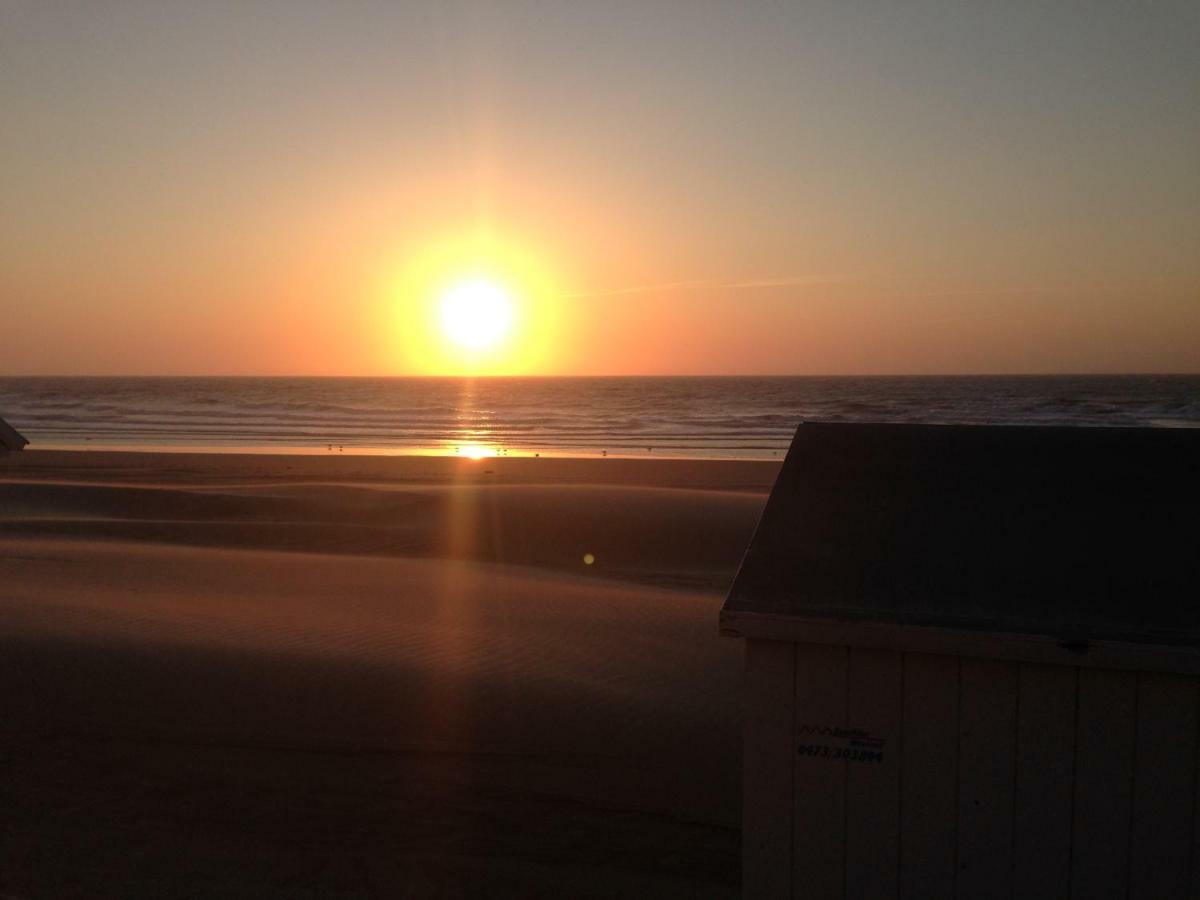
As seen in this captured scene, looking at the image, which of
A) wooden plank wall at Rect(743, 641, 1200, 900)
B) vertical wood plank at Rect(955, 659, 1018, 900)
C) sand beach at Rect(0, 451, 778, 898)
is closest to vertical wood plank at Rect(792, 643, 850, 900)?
wooden plank wall at Rect(743, 641, 1200, 900)

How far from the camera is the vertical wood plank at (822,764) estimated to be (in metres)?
3.62

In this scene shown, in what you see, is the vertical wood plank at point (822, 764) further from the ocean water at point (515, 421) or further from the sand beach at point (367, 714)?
the ocean water at point (515, 421)

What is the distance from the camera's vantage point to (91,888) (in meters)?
5.73

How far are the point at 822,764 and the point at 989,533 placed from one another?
1102mm

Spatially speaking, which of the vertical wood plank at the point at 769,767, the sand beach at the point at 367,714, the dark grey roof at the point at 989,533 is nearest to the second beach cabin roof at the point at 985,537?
the dark grey roof at the point at 989,533

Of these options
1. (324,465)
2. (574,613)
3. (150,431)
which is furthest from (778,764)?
(150,431)

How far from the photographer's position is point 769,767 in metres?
3.71

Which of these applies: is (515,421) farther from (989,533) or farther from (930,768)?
(930,768)

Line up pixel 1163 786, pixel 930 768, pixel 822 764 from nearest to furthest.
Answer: pixel 1163 786, pixel 930 768, pixel 822 764

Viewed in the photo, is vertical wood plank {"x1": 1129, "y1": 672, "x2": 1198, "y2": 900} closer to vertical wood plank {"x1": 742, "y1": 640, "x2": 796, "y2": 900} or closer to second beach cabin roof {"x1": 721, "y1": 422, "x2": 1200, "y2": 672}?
second beach cabin roof {"x1": 721, "y1": 422, "x2": 1200, "y2": 672}

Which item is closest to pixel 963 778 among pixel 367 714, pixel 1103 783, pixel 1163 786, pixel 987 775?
pixel 987 775

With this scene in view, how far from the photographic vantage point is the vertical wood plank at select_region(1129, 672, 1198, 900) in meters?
3.28

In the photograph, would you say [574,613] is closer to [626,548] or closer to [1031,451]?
[626,548]

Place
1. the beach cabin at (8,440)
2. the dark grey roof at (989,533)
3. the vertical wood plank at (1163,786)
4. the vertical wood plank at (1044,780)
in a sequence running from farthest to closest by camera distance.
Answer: the beach cabin at (8,440), the dark grey roof at (989,533), the vertical wood plank at (1044,780), the vertical wood plank at (1163,786)
